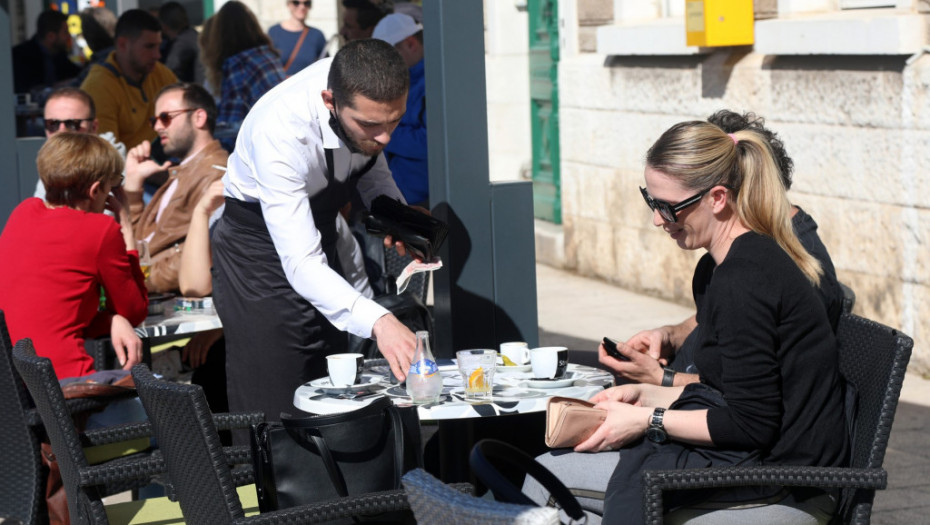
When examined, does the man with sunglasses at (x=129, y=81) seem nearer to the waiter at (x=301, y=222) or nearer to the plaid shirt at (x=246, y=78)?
the plaid shirt at (x=246, y=78)

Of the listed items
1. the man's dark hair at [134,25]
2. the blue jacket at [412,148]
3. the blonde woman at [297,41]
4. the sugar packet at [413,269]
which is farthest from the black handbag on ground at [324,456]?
the blonde woman at [297,41]

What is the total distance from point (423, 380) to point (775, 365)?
915 millimetres

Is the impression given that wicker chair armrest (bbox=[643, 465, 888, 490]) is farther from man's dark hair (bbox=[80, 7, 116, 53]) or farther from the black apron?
man's dark hair (bbox=[80, 7, 116, 53])

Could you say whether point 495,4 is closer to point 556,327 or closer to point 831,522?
point 556,327

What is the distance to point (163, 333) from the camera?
4789 mm

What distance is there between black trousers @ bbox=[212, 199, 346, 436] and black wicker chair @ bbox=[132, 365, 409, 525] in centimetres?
113

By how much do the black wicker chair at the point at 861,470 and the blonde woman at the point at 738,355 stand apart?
62 millimetres

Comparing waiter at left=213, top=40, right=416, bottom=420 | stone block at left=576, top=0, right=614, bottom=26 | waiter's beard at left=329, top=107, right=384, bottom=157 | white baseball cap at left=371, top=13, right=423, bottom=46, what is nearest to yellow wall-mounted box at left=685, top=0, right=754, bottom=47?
stone block at left=576, top=0, right=614, bottom=26

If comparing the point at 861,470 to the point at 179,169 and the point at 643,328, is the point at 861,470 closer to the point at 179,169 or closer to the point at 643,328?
the point at 179,169

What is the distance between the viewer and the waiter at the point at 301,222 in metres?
3.68

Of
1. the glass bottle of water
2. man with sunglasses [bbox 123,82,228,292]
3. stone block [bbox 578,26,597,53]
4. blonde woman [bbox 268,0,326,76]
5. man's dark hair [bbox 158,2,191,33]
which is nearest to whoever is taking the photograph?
the glass bottle of water

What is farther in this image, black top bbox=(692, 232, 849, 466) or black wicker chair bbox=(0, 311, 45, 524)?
black wicker chair bbox=(0, 311, 45, 524)

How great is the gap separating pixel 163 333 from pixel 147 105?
3.64 m

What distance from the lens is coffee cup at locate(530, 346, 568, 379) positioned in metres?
3.62
